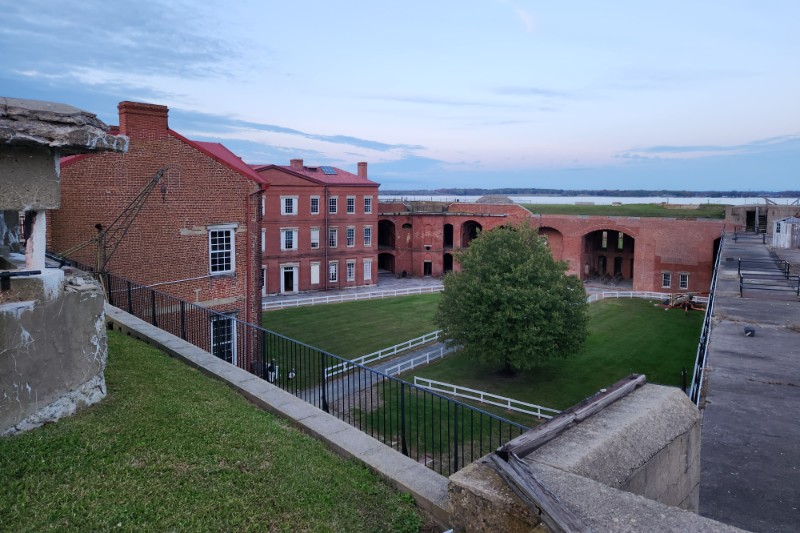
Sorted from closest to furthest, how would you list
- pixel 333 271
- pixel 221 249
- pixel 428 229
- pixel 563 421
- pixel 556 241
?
1. pixel 563 421
2. pixel 221 249
3. pixel 333 271
4. pixel 556 241
5. pixel 428 229

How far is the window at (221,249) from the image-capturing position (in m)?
18.3

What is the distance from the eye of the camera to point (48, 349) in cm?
593

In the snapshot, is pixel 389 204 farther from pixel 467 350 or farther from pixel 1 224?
pixel 1 224

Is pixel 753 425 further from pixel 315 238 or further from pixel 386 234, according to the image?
pixel 386 234

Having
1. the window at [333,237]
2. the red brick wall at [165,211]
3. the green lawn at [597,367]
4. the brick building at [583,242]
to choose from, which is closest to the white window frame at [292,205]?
the window at [333,237]

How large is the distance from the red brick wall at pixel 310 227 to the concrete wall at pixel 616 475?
41.1 meters

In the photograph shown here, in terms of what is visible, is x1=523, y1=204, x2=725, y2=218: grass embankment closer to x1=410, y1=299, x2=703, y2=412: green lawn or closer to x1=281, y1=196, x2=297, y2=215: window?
x1=281, y1=196, x2=297, y2=215: window

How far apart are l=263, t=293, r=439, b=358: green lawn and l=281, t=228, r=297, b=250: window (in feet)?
27.9

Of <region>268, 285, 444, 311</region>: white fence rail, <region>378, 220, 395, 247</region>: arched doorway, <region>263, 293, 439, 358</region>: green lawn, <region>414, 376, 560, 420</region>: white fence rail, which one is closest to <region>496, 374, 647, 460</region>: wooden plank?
<region>414, 376, 560, 420</region>: white fence rail

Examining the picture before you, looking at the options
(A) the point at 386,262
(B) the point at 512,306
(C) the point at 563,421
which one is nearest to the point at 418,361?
(B) the point at 512,306

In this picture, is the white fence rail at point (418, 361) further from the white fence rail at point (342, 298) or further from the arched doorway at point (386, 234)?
the arched doorway at point (386, 234)

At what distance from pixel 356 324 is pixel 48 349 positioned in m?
28.5

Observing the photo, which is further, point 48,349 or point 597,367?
point 597,367

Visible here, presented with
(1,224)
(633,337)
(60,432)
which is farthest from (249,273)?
(633,337)
